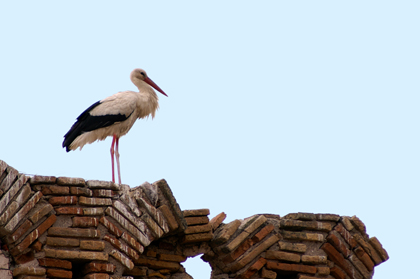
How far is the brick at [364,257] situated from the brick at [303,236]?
0.51 meters

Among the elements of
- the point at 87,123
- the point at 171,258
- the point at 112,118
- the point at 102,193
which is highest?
the point at 112,118

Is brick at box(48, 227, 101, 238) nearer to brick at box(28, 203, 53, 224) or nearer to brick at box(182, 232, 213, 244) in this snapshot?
brick at box(28, 203, 53, 224)

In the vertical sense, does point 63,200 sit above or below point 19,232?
above

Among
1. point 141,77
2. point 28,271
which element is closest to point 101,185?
point 28,271

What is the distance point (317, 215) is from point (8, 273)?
3.40 meters

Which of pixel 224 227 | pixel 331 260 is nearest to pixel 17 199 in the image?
pixel 224 227

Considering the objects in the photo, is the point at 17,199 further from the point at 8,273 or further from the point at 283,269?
the point at 283,269

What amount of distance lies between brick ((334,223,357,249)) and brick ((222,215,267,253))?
0.85 m

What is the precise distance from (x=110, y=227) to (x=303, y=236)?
224 cm

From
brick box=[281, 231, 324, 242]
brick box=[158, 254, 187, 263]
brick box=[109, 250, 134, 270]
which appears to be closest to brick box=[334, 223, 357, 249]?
brick box=[281, 231, 324, 242]

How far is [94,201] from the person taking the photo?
8039 mm

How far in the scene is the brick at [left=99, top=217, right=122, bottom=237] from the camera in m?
8.02

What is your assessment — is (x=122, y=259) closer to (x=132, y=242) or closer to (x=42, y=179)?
(x=132, y=242)

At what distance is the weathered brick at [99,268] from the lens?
25.9 ft
